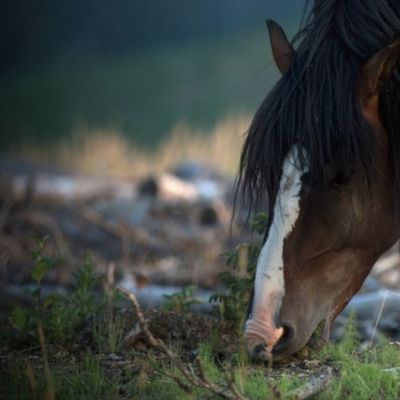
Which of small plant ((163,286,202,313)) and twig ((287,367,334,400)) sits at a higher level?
small plant ((163,286,202,313))

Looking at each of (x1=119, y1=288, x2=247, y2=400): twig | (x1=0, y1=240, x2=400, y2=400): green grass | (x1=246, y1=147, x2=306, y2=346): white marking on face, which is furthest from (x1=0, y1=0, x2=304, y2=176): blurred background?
(x1=119, y1=288, x2=247, y2=400): twig

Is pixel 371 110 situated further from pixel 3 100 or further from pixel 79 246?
pixel 3 100

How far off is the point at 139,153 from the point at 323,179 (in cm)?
1235

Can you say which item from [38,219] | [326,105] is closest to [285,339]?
[326,105]

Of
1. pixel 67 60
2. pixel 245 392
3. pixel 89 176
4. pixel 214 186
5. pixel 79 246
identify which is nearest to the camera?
pixel 245 392

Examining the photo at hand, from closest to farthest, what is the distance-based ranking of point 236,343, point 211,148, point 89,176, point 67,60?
point 236,343 → point 89,176 → point 211,148 → point 67,60

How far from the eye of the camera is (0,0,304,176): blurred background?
79.0 feet

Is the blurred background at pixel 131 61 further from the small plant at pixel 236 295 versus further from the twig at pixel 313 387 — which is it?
the twig at pixel 313 387

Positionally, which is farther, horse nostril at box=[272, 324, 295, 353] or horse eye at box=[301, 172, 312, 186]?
horse eye at box=[301, 172, 312, 186]

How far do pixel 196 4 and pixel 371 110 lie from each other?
2212 centimetres

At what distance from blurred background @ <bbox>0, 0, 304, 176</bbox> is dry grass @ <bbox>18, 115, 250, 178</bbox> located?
6.03 metres

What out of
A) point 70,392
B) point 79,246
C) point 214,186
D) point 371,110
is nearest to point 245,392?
point 70,392

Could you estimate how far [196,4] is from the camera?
2570 cm

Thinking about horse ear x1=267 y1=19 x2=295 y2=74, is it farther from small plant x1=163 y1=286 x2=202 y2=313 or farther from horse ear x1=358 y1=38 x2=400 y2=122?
small plant x1=163 y1=286 x2=202 y2=313
